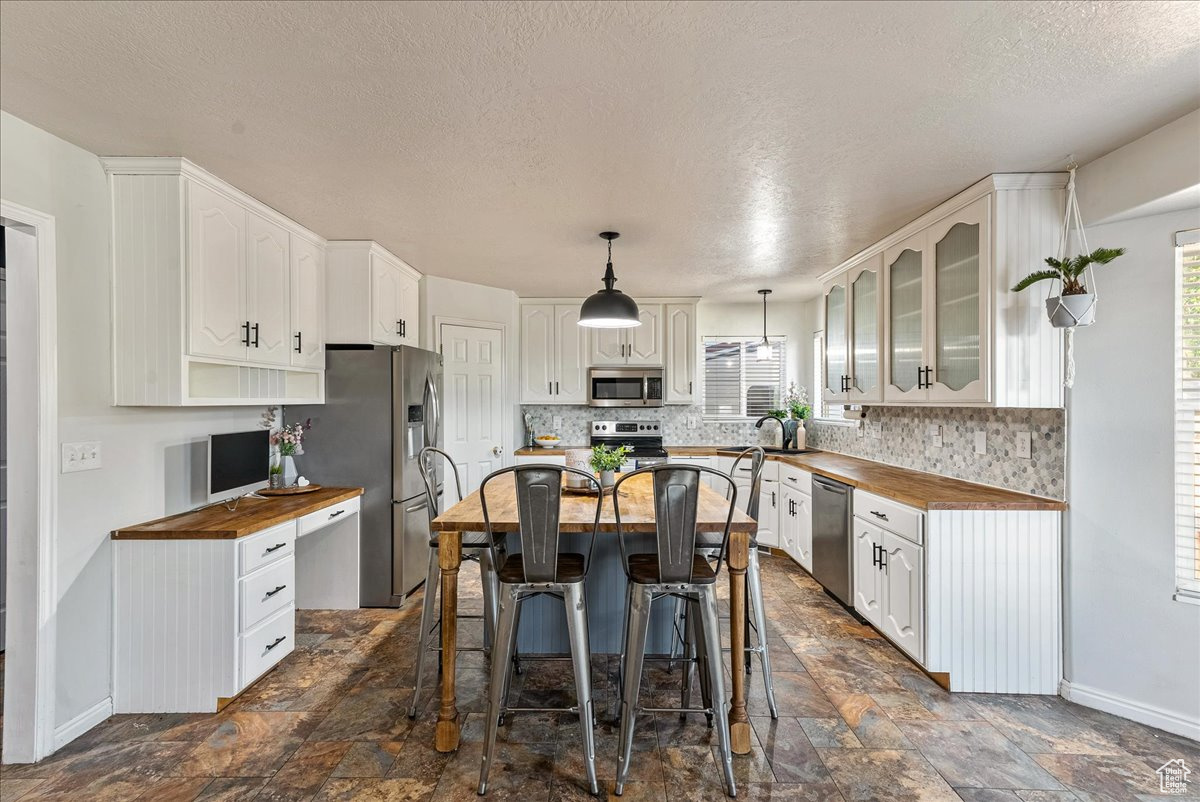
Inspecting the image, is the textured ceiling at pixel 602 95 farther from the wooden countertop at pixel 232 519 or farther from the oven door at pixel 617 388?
the oven door at pixel 617 388

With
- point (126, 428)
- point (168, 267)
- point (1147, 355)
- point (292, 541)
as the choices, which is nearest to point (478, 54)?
point (168, 267)

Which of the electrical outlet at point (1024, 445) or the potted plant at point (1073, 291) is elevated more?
the potted plant at point (1073, 291)

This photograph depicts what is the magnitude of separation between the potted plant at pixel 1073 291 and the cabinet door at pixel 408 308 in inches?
151

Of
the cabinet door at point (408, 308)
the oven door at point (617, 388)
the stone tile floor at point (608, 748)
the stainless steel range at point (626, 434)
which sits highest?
the cabinet door at point (408, 308)

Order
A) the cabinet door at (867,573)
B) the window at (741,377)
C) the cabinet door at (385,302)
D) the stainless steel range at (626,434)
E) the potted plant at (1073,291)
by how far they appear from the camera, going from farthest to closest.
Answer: the window at (741,377)
the stainless steel range at (626,434)
the cabinet door at (385,302)
the cabinet door at (867,573)
the potted plant at (1073,291)

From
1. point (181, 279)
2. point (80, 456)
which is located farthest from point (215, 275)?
point (80, 456)

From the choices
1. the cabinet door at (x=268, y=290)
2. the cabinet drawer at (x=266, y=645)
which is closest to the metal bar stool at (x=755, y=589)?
the cabinet drawer at (x=266, y=645)

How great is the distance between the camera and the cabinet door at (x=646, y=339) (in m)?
5.52

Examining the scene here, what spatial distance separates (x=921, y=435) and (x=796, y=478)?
102cm

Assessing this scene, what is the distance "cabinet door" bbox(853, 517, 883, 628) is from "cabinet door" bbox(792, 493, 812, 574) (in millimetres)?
789

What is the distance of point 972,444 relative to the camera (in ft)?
10.6

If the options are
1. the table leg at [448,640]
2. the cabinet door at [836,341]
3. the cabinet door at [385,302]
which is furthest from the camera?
the cabinet door at [836,341]

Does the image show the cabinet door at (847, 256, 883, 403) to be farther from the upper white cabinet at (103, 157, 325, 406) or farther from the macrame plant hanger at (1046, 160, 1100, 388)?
the upper white cabinet at (103, 157, 325, 406)

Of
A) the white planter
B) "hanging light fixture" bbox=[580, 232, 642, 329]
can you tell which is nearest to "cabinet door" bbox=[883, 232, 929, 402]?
the white planter
